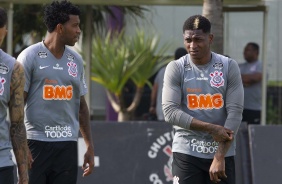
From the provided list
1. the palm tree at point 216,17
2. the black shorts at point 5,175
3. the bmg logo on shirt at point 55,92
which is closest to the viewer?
the black shorts at point 5,175

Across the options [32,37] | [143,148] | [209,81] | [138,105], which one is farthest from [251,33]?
[209,81]

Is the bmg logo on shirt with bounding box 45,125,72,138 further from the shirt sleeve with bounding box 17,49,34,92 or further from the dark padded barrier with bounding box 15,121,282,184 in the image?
the dark padded barrier with bounding box 15,121,282,184

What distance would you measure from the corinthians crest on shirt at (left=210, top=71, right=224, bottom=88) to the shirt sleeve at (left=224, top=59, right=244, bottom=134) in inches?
2.8

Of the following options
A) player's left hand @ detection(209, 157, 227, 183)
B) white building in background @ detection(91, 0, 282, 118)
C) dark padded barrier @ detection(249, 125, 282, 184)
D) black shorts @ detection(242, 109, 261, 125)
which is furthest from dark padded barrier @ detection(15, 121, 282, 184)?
white building in background @ detection(91, 0, 282, 118)

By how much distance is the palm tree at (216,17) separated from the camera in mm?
11117

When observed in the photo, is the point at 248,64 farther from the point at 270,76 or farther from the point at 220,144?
the point at 220,144

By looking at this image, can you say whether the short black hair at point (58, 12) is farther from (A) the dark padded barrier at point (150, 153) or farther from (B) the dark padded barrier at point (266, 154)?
(B) the dark padded barrier at point (266, 154)

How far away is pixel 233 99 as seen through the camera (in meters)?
6.91

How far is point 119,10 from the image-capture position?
15.0 metres

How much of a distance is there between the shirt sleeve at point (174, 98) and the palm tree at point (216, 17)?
4267 millimetres

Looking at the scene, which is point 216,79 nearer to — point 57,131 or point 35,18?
point 57,131

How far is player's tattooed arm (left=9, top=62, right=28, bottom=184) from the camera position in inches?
235

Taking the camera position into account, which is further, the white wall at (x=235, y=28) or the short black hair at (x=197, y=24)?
the white wall at (x=235, y=28)

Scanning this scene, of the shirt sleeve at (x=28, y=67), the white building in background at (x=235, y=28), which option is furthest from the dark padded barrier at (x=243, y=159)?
the white building in background at (x=235, y=28)
